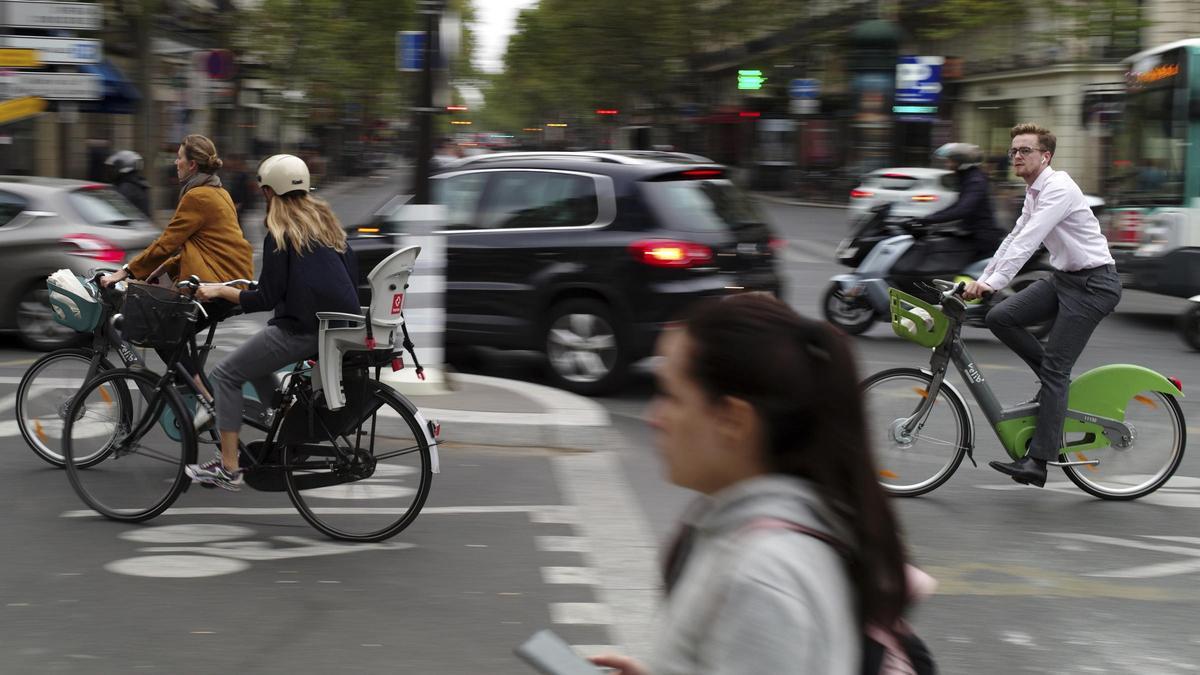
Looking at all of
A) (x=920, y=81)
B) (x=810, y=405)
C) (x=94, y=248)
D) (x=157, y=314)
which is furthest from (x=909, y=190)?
(x=810, y=405)

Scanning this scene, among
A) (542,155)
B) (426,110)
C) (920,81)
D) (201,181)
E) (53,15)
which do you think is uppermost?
(920,81)

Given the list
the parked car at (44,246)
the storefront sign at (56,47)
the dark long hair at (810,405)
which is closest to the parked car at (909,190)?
the storefront sign at (56,47)

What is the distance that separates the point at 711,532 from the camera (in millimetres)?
1613

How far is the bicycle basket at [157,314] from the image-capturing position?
20.0 ft

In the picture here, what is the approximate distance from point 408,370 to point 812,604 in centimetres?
784

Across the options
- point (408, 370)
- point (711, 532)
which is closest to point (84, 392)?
point (408, 370)

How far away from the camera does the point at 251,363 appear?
5852 mm

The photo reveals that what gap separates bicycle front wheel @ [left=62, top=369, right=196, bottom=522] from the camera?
6023mm

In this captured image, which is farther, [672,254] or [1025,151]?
[672,254]

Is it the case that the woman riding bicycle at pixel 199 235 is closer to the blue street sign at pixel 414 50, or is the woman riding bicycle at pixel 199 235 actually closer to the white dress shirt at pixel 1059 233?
the blue street sign at pixel 414 50

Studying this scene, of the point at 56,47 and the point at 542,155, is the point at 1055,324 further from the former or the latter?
the point at 56,47

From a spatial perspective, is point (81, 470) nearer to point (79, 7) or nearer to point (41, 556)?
point (41, 556)

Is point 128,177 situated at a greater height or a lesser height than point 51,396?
greater

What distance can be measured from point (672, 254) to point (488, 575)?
4.47 m
